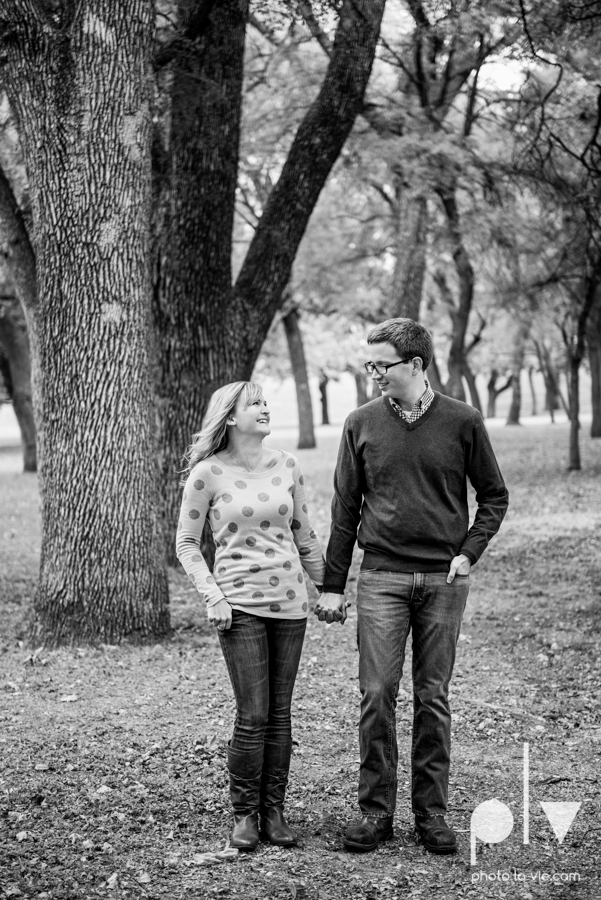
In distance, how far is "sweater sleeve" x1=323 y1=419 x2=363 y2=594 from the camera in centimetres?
408

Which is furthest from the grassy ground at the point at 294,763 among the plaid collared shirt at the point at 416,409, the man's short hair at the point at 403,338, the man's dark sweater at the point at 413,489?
the man's short hair at the point at 403,338

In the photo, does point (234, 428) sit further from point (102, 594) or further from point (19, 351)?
point (19, 351)

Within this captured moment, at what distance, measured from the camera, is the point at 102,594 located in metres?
7.15

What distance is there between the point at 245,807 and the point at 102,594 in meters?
3.47

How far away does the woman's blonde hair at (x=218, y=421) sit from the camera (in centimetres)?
400

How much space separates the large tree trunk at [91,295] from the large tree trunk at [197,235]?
79.2 inches

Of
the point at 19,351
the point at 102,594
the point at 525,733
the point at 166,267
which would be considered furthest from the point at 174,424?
the point at 19,351

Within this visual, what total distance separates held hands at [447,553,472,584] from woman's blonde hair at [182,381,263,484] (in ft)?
3.58

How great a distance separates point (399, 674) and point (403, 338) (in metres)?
1.43

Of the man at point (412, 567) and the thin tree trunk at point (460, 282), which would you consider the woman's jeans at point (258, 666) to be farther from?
the thin tree trunk at point (460, 282)

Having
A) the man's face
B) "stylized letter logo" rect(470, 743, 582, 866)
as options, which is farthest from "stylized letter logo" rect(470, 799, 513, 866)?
the man's face

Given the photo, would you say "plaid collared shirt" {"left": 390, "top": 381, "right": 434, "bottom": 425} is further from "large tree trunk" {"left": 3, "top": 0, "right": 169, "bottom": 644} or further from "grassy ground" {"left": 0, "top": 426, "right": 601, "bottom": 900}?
"large tree trunk" {"left": 3, "top": 0, "right": 169, "bottom": 644}

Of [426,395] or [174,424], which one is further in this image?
[174,424]

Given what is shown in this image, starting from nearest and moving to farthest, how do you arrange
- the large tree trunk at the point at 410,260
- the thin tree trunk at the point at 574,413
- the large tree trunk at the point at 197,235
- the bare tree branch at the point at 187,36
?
the bare tree branch at the point at 187,36 → the large tree trunk at the point at 197,235 → the large tree trunk at the point at 410,260 → the thin tree trunk at the point at 574,413
